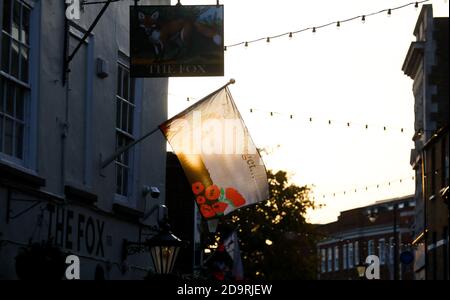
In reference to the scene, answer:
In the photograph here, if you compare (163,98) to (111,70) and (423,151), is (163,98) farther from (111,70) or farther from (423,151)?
(423,151)

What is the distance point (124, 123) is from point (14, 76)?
5.26 m

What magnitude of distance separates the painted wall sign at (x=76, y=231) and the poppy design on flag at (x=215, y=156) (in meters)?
1.77

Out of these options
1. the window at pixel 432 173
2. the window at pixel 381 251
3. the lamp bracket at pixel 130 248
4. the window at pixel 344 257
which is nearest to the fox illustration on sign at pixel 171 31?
the lamp bracket at pixel 130 248

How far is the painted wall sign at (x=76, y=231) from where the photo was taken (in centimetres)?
1884

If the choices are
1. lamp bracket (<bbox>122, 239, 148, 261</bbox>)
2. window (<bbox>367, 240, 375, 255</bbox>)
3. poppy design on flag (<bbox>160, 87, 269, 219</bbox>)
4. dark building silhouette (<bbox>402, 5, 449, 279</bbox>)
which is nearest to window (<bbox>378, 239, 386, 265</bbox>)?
window (<bbox>367, 240, 375, 255</bbox>)

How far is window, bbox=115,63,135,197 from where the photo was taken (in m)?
→ 22.5

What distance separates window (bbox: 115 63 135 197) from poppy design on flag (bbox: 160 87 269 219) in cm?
266

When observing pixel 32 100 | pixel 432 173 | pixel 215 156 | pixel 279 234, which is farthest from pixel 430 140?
pixel 32 100

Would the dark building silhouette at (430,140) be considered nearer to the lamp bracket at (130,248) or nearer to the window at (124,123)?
the window at (124,123)

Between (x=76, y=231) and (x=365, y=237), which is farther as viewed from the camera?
(x=365, y=237)

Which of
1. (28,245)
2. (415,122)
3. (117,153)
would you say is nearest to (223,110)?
(117,153)

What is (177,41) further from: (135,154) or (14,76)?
(135,154)

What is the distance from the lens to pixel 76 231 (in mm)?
19812

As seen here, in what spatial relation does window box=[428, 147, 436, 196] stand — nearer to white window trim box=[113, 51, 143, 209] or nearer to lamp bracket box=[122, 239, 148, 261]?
white window trim box=[113, 51, 143, 209]
